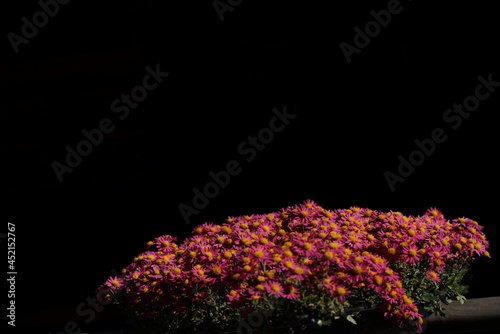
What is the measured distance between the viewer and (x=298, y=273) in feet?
6.19

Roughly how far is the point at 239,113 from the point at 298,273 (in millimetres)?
2306

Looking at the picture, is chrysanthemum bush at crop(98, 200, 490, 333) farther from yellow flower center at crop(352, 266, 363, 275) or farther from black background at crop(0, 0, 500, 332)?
black background at crop(0, 0, 500, 332)

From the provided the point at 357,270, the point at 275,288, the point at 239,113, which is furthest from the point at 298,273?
the point at 239,113

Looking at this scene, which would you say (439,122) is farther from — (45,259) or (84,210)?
(45,259)

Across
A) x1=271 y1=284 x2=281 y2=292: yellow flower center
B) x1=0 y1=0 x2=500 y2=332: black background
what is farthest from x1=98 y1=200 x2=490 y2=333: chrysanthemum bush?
x1=0 y1=0 x2=500 y2=332: black background

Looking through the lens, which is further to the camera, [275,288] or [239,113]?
[239,113]

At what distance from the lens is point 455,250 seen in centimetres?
218

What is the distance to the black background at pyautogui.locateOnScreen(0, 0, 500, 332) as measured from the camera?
3.90m

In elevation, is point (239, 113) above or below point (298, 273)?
above

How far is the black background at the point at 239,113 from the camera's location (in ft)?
12.8

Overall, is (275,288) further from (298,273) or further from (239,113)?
(239,113)

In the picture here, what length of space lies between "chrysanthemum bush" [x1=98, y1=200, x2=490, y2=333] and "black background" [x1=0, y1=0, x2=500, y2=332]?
5.32 ft

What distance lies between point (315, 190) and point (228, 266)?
82.6 inches

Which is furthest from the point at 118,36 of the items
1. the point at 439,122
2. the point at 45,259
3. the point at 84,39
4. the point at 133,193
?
the point at 439,122
